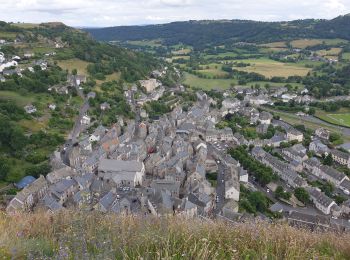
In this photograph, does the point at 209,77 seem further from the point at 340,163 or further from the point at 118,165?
the point at 118,165

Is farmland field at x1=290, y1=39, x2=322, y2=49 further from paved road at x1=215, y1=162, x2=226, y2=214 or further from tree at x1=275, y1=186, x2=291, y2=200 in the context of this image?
tree at x1=275, y1=186, x2=291, y2=200

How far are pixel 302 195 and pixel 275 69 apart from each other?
76893mm

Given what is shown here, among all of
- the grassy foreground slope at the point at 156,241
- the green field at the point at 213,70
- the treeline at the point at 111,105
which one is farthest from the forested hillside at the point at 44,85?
the grassy foreground slope at the point at 156,241

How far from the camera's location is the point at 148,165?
112 ft

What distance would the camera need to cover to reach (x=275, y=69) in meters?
102

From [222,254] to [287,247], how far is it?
3.20 feet

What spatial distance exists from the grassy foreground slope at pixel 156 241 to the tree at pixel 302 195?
81.2 ft

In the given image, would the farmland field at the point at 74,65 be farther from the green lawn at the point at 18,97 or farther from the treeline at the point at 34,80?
the green lawn at the point at 18,97

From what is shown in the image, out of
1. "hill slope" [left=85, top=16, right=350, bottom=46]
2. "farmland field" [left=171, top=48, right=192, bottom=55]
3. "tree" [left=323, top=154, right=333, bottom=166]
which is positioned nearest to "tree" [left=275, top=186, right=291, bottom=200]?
"tree" [left=323, top=154, right=333, bottom=166]

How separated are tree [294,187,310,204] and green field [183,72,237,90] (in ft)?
177

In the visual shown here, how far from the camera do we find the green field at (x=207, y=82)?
8369 cm

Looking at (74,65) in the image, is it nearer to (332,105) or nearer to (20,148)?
(20,148)

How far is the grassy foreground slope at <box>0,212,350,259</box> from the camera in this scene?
16.5 feet

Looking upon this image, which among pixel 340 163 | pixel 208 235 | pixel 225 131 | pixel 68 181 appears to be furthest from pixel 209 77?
pixel 208 235
